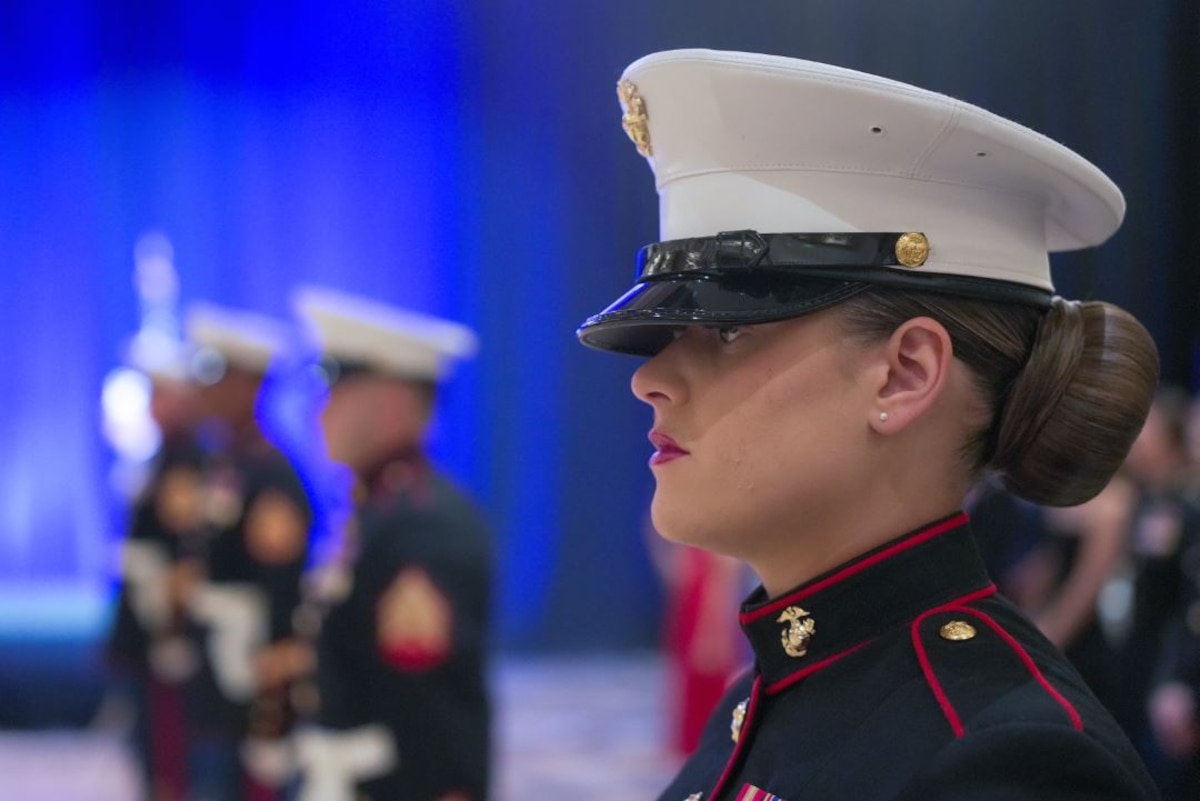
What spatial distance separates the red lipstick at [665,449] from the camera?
3.92ft

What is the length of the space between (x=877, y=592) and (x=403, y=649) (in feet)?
5.54

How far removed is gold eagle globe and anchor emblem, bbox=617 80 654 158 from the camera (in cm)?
128

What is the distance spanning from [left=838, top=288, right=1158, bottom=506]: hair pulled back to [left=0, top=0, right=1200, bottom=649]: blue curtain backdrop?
7689 mm

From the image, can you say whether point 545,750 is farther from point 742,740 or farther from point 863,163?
point 863,163

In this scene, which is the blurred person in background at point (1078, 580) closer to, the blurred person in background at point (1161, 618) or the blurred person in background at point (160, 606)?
the blurred person in background at point (1161, 618)

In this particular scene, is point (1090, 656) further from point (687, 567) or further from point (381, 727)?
point (687, 567)

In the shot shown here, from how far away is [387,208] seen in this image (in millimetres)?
9430

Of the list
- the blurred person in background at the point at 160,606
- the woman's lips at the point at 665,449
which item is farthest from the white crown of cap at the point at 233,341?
the woman's lips at the point at 665,449

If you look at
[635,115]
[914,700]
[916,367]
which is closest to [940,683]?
[914,700]

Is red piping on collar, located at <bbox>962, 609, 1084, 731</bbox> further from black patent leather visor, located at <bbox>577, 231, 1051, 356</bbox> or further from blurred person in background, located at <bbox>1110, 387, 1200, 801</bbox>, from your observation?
blurred person in background, located at <bbox>1110, 387, 1200, 801</bbox>

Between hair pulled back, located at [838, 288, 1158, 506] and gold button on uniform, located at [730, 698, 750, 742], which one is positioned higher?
hair pulled back, located at [838, 288, 1158, 506]

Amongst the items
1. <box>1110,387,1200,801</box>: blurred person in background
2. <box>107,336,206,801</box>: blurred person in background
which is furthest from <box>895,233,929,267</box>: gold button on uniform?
<box>107,336,206,801</box>: blurred person in background

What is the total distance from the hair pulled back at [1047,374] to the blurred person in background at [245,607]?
3.13 metres

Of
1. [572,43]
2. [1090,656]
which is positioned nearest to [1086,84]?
[1090,656]
